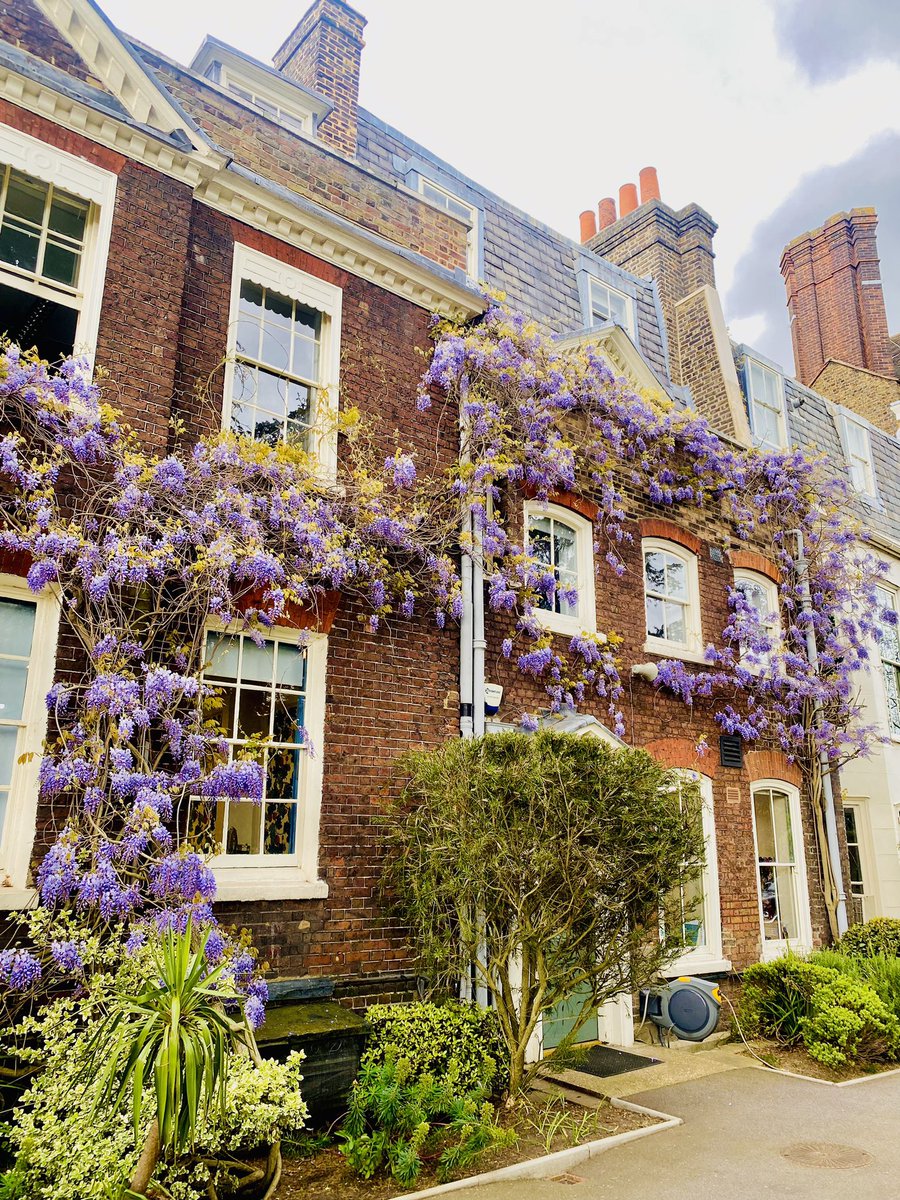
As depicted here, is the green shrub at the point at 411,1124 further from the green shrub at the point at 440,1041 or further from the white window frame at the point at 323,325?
the white window frame at the point at 323,325

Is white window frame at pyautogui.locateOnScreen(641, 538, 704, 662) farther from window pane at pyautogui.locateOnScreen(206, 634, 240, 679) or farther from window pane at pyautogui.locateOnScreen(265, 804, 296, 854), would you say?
window pane at pyautogui.locateOnScreen(206, 634, 240, 679)

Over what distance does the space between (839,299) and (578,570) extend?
16.4m

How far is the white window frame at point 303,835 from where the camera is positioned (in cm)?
675

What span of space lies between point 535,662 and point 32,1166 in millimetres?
5943

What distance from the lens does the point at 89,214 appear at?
23.5ft

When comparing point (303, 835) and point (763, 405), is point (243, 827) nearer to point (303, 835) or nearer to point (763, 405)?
point (303, 835)

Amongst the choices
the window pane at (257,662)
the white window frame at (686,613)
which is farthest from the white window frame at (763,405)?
Result: the window pane at (257,662)

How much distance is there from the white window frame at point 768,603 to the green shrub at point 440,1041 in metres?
6.71

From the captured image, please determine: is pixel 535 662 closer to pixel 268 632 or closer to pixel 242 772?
pixel 268 632

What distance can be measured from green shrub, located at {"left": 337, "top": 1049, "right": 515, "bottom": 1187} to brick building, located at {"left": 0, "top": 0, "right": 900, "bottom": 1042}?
1.10m

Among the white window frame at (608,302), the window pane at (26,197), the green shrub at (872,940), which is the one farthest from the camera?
the white window frame at (608,302)

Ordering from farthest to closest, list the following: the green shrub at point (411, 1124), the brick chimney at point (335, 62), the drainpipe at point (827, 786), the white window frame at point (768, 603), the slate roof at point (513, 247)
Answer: the white window frame at point (768, 603) < the drainpipe at point (827, 786) < the slate roof at point (513, 247) < the brick chimney at point (335, 62) < the green shrub at point (411, 1124)

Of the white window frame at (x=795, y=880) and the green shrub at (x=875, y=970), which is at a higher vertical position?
the white window frame at (x=795, y=880)

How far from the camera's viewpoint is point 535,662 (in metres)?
9.14
